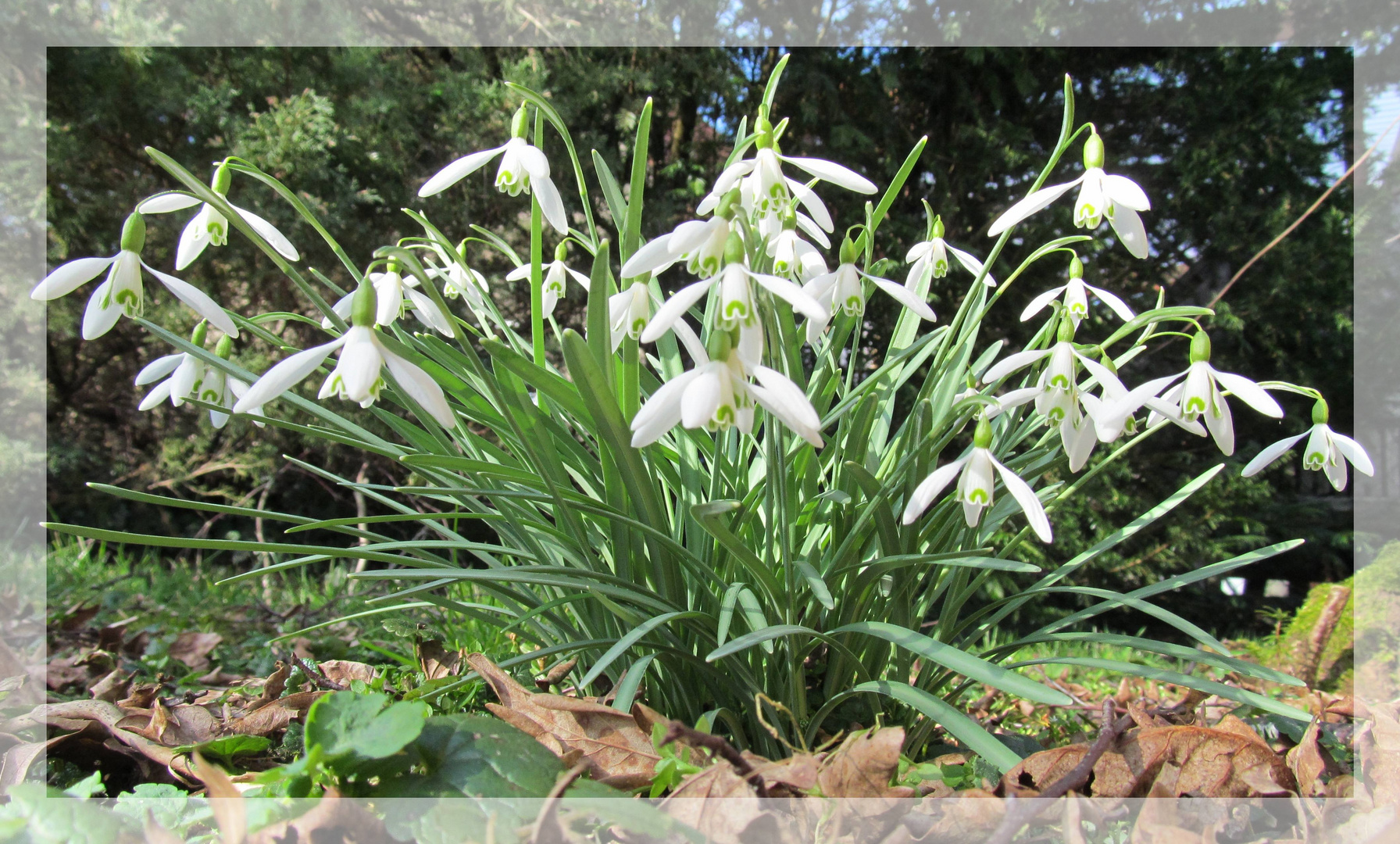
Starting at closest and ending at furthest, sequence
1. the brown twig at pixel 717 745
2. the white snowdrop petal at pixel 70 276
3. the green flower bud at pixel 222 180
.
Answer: the brown twig at pixel 717 745 < the white snowdrop petal at pixel 70 276 < the green flower bud at pixel 222 180

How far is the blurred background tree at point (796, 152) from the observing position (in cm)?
290

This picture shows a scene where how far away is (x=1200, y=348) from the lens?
29.1 inches

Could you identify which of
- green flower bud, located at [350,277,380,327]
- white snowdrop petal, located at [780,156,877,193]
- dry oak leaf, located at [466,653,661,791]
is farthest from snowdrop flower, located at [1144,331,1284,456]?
green flower bud, located at [350,277,380,327]

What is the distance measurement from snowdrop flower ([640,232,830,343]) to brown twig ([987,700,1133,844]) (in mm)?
342

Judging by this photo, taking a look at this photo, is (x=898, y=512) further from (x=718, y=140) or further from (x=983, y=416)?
(x=718, y=140)

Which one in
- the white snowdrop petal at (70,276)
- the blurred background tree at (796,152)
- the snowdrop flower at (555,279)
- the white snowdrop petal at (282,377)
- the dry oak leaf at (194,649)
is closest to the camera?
the white snowdrop petal at (282,377)

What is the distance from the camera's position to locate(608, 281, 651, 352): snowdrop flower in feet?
2.23

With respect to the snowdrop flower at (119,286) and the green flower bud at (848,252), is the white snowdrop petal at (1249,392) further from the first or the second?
the snowdrop flower at (119,286)

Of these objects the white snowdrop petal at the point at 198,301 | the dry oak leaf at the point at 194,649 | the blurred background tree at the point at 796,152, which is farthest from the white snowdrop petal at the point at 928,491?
the blurred background tree at the point at 796,152

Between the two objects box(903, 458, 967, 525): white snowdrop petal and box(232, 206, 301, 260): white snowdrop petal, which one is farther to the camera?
box(232, 206, 301, 260): white snowdrop petal

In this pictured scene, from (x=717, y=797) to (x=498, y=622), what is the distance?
0.44 meters

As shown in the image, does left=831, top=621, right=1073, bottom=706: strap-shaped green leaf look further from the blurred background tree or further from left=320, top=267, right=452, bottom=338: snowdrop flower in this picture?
the blurred background tree

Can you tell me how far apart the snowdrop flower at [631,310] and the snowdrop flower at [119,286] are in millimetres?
351

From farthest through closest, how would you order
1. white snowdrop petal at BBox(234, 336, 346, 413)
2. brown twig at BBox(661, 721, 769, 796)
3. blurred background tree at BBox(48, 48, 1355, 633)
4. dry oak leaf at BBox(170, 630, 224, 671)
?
1. blurred background tree at BBox(48, 48, 1355, 633)
2. dry oak leaf at BBox(170, 630, 224, 671)
3. white snowdrop petal at BBox(234, 336, 346, 413)
4. brown twig at BBox(661, 721, 769, 796)
